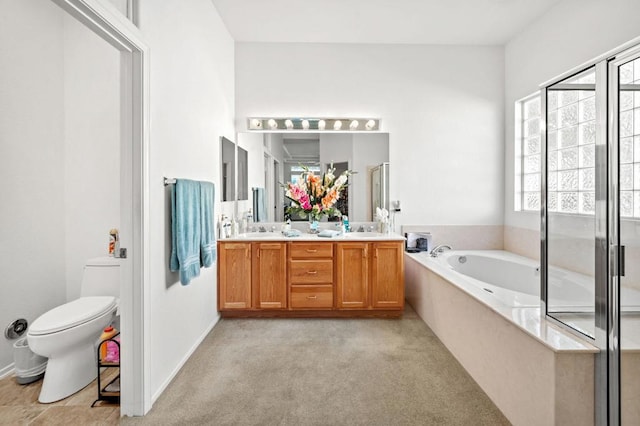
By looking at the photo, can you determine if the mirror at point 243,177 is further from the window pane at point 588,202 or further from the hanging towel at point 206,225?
the window pane at point 588,202

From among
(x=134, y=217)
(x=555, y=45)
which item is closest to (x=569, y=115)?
(x=555, y=45)

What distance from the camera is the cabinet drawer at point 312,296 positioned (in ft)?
10.6

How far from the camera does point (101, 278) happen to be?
98.0 inches

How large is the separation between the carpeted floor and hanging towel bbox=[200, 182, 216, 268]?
0.75 meters

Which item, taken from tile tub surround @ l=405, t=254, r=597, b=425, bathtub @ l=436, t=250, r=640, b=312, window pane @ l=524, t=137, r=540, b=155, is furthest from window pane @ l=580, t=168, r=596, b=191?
window pane @ l=524, t=137, r=540, b=155

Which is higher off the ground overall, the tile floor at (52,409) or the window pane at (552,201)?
the window pane at (552,201)

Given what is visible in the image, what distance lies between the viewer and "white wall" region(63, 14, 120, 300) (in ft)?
8.84

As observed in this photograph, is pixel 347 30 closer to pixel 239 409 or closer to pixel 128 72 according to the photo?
pixel 128 72

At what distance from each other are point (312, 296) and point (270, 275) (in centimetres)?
46

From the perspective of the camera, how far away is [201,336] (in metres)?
2.75

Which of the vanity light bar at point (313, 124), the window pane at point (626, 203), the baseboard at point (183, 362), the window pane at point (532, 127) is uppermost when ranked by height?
the vanity light bar at point (313, 124)

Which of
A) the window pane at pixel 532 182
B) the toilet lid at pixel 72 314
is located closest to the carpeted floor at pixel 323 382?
the toilet lid at pixel 72 314

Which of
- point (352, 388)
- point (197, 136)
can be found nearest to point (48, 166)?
point (197, 136)

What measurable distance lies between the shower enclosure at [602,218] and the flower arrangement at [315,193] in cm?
218
